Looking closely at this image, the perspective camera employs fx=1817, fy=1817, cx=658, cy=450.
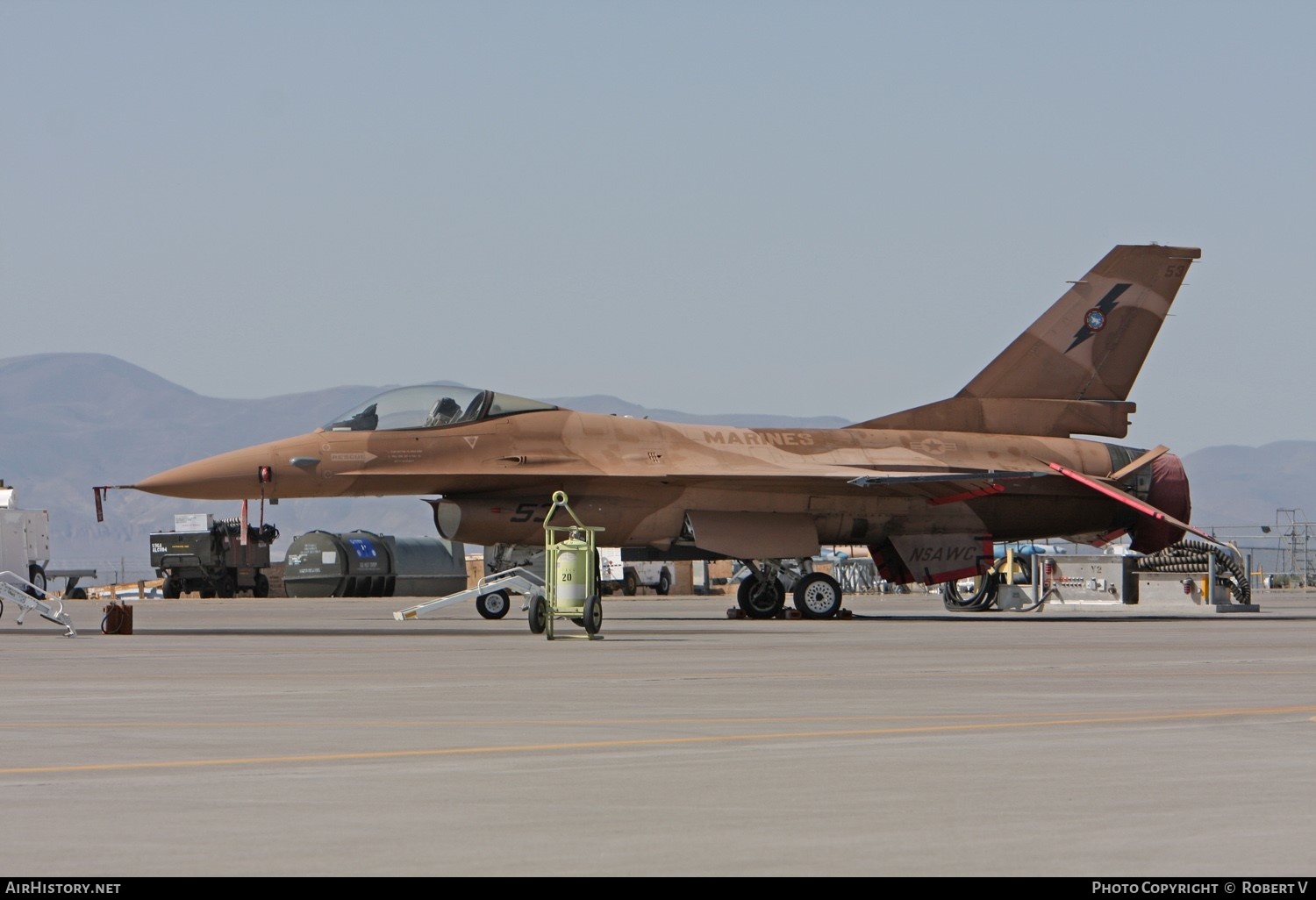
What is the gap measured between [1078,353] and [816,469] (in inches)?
224

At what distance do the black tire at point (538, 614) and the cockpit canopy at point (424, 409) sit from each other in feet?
15.6

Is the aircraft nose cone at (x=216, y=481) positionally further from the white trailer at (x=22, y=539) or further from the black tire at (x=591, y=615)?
the white trailer at (x=22, y=539)

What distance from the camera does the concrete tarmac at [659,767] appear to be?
585 centimetres

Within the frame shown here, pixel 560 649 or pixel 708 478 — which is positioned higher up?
pixel 708 478

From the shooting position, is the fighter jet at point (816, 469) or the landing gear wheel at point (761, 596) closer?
the fighter jet at point (816, 469)

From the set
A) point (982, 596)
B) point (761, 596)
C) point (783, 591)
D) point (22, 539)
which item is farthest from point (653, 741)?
point (22, 539)

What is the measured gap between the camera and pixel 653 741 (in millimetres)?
9461

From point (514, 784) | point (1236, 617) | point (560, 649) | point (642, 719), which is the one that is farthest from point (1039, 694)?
point (1236, 617)

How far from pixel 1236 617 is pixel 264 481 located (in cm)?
1731

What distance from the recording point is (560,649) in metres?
19.5

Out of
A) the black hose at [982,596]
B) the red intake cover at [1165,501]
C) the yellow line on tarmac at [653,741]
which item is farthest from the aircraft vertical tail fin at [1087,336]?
the yellow line on tarmac at [653,741]

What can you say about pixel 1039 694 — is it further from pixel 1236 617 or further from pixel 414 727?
pixel 1236 617

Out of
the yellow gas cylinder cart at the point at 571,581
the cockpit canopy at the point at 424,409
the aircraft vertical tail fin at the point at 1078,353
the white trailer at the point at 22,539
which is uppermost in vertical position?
the aircraft vertical tail fin at the point at 1078,353
